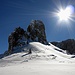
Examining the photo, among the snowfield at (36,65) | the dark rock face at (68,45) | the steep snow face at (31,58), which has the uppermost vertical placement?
the dark rock face at (68,45)

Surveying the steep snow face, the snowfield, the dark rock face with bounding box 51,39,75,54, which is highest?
the dark rock face with bounding box 51,39,75,54

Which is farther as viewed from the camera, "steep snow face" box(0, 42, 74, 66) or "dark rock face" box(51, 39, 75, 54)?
"dark rock face" box(51, 39, 75, 54)

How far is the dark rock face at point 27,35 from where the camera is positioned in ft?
271

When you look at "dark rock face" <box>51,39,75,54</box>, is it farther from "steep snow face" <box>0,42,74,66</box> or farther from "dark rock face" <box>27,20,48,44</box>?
"steep snow face" <box>0,42,74,66</box>

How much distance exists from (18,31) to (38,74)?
2925 inches

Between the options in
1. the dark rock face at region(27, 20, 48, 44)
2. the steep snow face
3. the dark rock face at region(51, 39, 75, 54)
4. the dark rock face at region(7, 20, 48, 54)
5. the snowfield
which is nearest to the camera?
the snowfield

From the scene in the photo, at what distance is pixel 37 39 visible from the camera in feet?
296

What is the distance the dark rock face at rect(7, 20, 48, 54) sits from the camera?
82450 mm

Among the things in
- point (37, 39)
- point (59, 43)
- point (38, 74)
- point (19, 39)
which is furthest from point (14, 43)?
point (59, 43)

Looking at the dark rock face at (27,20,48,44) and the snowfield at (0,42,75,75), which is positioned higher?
the dark rock face at (27,20,48,44)

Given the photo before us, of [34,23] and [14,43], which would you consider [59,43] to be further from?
[14,43]

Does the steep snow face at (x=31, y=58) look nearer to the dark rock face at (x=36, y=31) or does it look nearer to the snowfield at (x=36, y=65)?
the snowfield at (x=36, y=65)

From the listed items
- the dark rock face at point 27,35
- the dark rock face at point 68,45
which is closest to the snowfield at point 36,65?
the dark rock face at point 27,35

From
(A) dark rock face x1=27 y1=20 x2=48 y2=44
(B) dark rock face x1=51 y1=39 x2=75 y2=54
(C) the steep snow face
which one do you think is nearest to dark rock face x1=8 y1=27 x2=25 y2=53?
(A) dark rock face x1=27 y1=20 x2=48 y2=44
